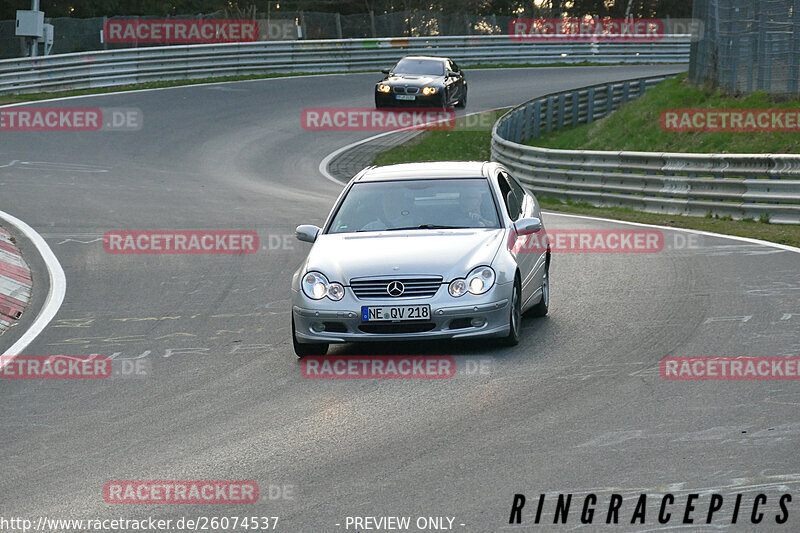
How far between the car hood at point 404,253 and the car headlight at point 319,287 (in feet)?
0.19

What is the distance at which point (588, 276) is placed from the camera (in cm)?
1303

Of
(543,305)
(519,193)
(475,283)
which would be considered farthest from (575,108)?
(475,283)

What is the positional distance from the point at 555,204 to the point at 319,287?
13.5 m

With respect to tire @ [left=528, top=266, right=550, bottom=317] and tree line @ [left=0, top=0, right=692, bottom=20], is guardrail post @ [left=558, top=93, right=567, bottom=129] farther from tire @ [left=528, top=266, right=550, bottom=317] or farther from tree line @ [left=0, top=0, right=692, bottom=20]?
tire @ [left=528, top=266, right=550, bottom=317]

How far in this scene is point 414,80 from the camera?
33500 mm

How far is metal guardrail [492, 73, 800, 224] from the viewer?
18.0 metres

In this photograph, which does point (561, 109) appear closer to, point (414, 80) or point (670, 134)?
point (414, 80)

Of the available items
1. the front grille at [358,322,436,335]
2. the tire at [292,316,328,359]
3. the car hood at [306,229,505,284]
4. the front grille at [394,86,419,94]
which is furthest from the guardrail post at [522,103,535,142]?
the front grille at [358,322,436,335]

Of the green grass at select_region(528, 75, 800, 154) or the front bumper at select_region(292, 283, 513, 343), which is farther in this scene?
the green grass at select_region(528, 75, 800, 154)

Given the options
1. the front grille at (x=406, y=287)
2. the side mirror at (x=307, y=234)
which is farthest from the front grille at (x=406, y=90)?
the front grille at (x=406, y=287)

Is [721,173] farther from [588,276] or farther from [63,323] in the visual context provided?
[63,323]

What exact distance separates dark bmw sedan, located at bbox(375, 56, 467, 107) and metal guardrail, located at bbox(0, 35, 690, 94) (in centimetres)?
703

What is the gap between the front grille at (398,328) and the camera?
9.26 metres

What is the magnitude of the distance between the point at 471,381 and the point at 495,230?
1.99 m
